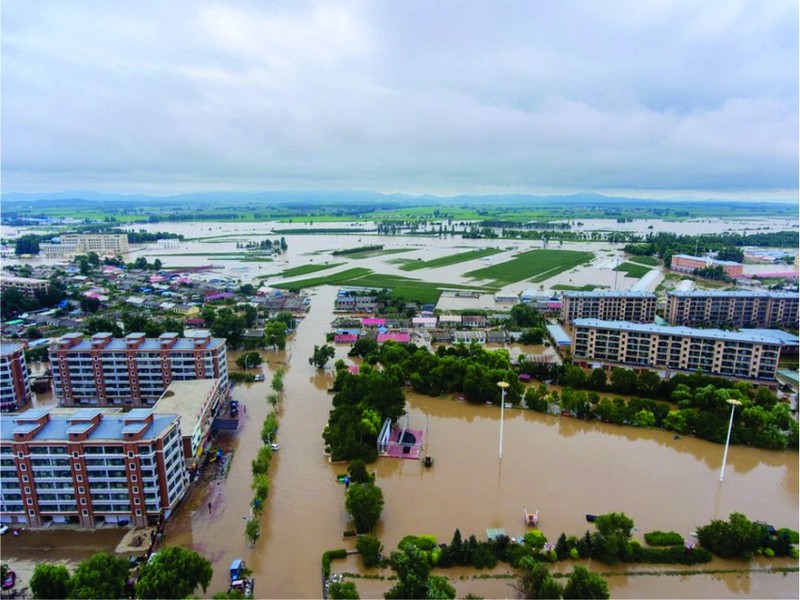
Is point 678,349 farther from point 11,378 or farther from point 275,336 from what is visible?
point 11,378

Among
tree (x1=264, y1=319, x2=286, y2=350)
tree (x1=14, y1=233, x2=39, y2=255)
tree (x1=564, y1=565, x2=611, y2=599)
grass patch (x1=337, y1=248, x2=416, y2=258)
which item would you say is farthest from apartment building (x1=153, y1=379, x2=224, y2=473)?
tree (x1=14, y1=233, x2=39, y2=255)

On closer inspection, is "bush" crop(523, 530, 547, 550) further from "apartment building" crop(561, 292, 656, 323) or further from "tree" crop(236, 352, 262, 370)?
"apartment building" crop(561, 292, 656, 323)

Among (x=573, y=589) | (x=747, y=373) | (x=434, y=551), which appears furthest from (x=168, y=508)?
(x=747, y=373)

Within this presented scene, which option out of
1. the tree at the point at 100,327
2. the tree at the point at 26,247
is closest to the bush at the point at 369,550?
the tree at the point at 100,327

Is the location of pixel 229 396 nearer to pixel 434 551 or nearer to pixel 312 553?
pixel 312 553

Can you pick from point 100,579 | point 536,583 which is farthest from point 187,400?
point 536,583

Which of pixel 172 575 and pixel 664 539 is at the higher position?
A: pixel 172 575
